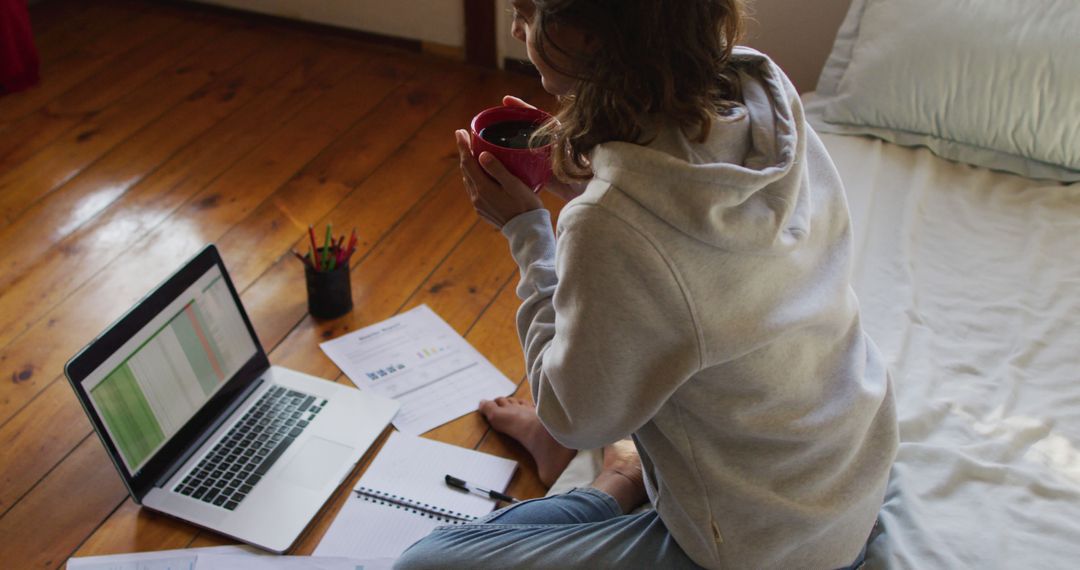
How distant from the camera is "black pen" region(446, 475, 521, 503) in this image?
146cm

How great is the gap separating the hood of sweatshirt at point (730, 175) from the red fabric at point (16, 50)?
2239 millimetres

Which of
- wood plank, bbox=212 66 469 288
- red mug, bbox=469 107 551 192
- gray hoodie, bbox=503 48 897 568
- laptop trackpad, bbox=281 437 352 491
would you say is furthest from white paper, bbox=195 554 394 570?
wood plank, bbox=212 66 469 288

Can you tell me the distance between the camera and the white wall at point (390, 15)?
2.77 meters

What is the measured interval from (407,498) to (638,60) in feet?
2.85

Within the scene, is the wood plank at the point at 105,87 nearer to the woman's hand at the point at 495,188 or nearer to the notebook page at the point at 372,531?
the notebook page at the point at 372,531

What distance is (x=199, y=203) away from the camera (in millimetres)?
2164

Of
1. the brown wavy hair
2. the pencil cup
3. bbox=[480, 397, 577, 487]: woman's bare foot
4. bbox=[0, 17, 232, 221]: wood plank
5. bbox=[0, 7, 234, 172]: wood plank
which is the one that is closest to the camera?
the brown wavy hair

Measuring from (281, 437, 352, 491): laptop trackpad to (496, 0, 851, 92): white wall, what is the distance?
57.5 inches

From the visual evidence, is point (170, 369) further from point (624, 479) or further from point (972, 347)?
point (972, 347)

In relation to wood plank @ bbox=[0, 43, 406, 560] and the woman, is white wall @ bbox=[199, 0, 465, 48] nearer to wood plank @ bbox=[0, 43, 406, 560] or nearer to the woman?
wood plank @ bbox=[0, 43, 406, 560]

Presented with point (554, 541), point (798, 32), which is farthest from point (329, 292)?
point (798, 32)

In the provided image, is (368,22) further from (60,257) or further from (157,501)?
(157,501)

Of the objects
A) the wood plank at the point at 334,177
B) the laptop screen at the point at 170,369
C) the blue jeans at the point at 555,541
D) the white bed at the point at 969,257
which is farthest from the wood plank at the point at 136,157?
the white bed at the point at 969,257

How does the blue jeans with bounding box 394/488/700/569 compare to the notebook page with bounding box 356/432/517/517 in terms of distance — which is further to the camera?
the notebook page with bounding box 356/432/517/517
